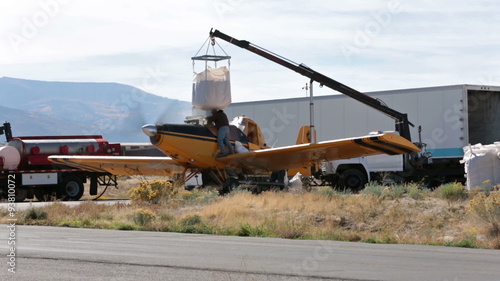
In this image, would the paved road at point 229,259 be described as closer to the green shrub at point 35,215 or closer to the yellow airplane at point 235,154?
the green shrub at point 35,215

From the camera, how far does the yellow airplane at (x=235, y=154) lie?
2170cm

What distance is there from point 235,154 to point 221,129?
911 mm

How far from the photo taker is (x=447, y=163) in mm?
28750

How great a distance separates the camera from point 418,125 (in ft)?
Answer: 97.9

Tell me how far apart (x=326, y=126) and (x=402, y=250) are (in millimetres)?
20364

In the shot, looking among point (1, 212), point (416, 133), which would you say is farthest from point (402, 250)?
point (416, 133)

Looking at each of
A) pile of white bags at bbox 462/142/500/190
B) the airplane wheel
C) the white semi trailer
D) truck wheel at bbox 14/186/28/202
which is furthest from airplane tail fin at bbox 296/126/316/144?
truck wheel at bbox 14/186/28/202

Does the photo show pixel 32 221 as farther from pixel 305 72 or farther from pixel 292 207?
pixel 305 72

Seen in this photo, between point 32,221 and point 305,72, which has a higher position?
point 305,72

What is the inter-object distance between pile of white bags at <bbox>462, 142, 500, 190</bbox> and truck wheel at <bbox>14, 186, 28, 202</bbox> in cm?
1716

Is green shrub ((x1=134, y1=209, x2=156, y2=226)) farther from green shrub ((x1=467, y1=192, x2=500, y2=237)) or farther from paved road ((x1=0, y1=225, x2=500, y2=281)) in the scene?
green shrub ((x1=467, y1=192, x2=500, y2=237))

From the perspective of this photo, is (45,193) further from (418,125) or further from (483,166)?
(483,166)

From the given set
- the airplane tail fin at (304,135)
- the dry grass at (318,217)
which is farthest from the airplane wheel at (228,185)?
the airplane tail fin at (304,135)

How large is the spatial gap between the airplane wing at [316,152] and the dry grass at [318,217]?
1.37 m
